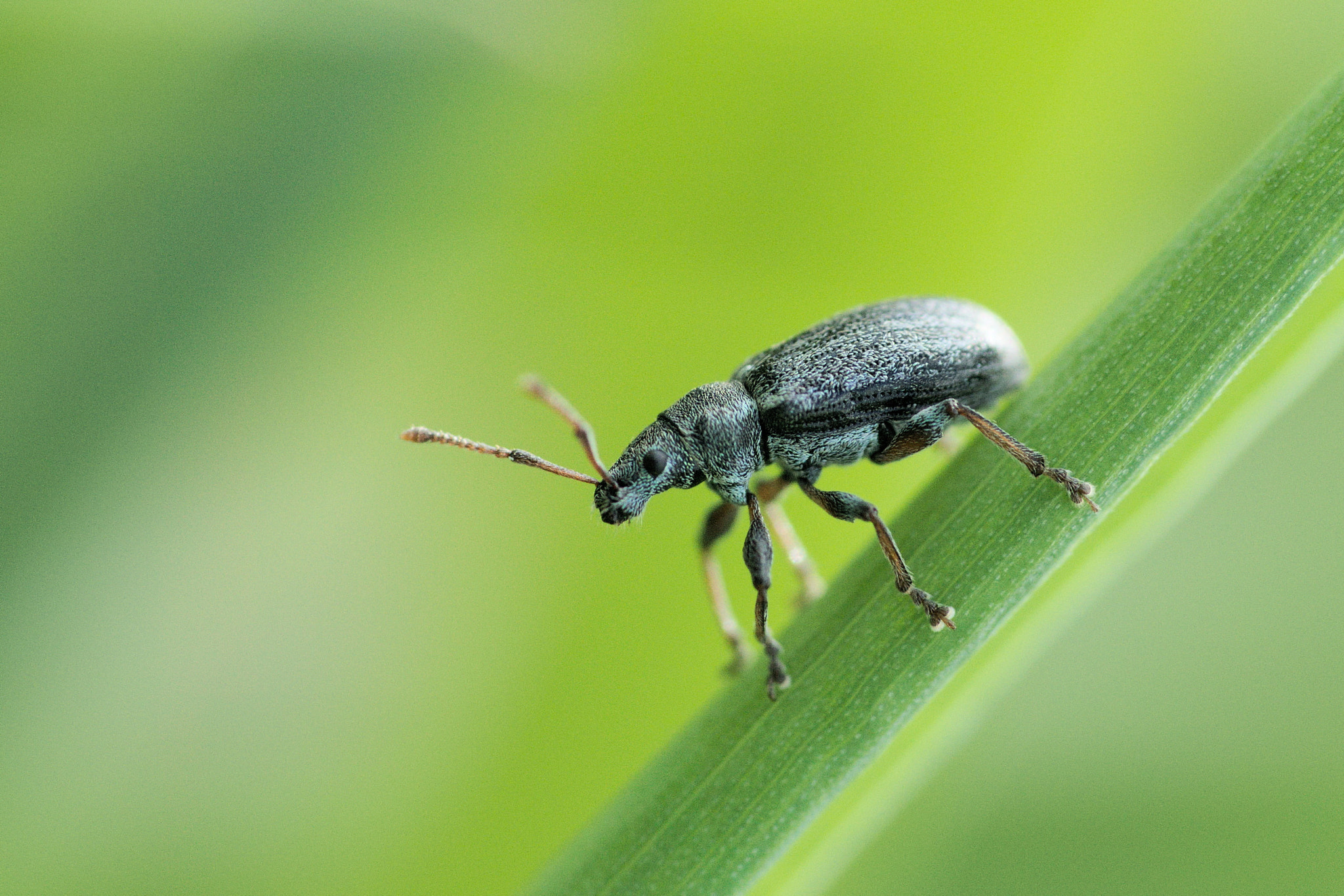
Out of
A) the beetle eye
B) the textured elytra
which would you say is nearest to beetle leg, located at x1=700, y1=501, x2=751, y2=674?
the beetle eye

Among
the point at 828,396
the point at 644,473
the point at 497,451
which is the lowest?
the point at 497,451

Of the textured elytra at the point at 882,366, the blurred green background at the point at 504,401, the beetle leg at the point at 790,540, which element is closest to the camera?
the blurred green background at the point at 504,401

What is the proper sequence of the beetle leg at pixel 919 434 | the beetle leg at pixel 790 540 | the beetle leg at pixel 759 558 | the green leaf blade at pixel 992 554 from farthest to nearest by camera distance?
1. the beetle leg at pixel 790 540
2. the beetle leg at pixel 919 434
3. the beetle leg at pixel 759 558
4. the green leaf blade at pixel 992 554

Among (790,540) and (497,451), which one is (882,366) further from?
(497,451)

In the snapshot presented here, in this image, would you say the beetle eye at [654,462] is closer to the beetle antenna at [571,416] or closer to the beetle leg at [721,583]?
the beetle antenna at [571,416]

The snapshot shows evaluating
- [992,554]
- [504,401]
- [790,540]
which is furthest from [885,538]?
[504,401]

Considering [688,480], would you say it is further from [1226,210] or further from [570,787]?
[1226,210]

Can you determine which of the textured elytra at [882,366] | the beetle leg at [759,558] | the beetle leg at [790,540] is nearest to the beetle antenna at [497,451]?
the beetle leg at [759,558]

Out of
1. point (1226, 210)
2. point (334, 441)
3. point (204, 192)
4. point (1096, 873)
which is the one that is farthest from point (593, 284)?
point (1096, 873)
